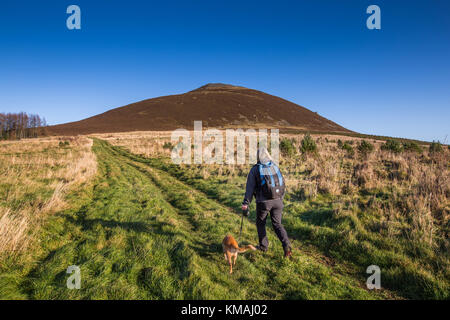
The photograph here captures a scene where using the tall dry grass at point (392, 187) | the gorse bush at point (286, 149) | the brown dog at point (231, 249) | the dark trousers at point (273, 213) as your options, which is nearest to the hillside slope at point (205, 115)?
the gorse bush at point (286, 149)

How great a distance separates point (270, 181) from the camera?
14.2ft

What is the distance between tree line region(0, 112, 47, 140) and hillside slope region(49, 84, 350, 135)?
23.7 ft

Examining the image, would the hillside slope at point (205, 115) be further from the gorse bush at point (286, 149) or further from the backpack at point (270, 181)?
the backpack at point (270, 181)

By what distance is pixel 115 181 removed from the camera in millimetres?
10859

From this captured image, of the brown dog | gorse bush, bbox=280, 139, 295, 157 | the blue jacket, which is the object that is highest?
gorse bush, bbox=280, 139, 295, 157

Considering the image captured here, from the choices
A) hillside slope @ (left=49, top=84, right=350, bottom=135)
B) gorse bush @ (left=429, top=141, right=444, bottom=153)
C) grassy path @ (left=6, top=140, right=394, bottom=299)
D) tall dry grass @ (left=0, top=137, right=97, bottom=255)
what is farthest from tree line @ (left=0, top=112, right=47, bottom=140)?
gorse bush @ (left=429, top=141, right=444, bottom=153)

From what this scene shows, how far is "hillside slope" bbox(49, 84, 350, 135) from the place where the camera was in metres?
85.4

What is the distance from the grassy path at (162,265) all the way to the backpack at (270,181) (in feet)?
5.21

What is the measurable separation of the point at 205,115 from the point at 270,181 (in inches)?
3641

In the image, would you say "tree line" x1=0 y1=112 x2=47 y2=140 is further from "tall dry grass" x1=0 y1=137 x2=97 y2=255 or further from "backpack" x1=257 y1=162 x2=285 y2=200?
"backpack" x1=257 y1=162 x2=285 y2=200

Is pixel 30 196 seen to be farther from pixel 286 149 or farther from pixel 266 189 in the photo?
pixel 286 149

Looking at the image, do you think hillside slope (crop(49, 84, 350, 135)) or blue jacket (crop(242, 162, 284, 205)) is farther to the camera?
hillside slope (crop(49, 84, 350, 135))
